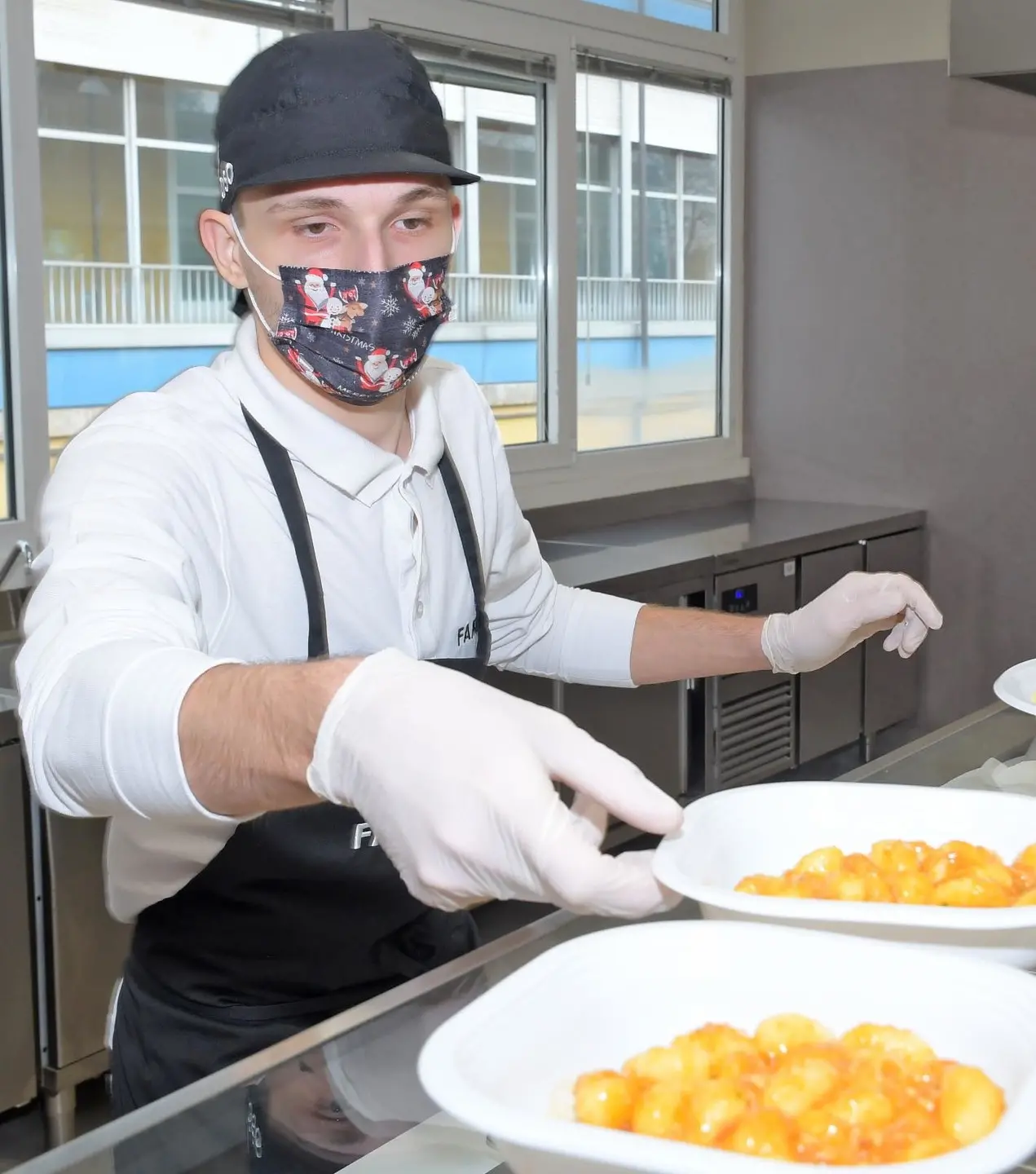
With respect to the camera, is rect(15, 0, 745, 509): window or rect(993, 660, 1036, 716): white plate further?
rect(15, 0, 745, 509): window

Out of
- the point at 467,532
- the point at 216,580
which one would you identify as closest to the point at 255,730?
the point at 216,580

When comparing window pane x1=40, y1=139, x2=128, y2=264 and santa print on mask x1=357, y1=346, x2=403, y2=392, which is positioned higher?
window pane x1=40, y1=139, x2=128, y2=264

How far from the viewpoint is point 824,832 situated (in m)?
1.18

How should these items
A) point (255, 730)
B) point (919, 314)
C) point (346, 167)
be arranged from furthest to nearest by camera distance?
1. point (919, 314)
2. point (346, 167)
3. point (255, 730)

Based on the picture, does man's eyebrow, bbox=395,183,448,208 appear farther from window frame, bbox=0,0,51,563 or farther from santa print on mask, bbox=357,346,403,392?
window frame, bbox=0,0,51,563

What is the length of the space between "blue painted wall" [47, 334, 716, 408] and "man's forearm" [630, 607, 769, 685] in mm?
1164

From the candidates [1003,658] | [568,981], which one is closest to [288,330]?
[568,981]

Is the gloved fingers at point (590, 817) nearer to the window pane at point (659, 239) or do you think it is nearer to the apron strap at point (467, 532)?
the apron strap at point (467, 532)

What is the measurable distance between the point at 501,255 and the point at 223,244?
2.54 m

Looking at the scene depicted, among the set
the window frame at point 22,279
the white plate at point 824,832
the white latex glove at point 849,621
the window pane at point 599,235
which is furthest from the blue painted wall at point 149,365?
the white plate at point 824,832

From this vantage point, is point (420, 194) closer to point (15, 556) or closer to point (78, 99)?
point (15, 556)

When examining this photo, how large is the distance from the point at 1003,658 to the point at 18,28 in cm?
315

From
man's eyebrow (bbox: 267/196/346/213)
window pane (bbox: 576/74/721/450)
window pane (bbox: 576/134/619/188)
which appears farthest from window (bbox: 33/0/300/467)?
man's eyebrow (bbox: 267/196/346/213)

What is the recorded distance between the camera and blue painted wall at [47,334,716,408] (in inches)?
118
